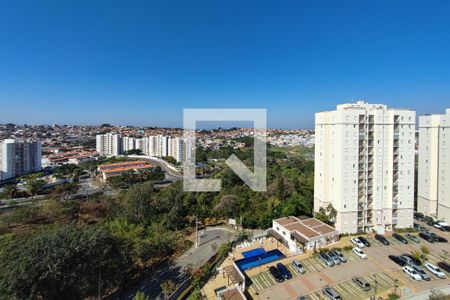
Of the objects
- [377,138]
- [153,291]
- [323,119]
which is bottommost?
[153,291]

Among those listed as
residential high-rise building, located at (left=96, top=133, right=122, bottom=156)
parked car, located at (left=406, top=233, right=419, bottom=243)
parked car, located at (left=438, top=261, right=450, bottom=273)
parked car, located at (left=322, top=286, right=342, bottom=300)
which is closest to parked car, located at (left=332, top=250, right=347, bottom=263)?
parked car, located at (left=322, top=286, right=342, bottom=300)

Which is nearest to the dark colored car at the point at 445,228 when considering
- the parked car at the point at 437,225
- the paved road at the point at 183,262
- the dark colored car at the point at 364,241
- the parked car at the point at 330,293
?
the parked car at the point at 437,225

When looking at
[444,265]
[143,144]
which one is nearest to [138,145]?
[143,144]

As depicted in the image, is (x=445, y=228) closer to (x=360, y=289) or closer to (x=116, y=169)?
(x=360, y=289)

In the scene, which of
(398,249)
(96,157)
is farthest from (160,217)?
(96,157)

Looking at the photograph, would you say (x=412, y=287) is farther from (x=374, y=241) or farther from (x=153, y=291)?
(x=153, y=291)

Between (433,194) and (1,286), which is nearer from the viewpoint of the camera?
(1,286)

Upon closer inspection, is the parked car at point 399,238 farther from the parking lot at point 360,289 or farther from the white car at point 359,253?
the parking lot at point 360,289
